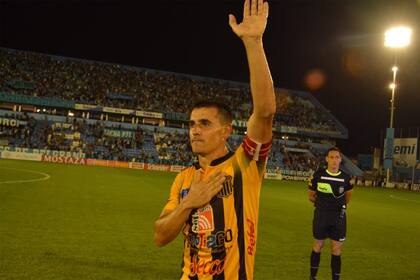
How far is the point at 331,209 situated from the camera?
7.91 metres

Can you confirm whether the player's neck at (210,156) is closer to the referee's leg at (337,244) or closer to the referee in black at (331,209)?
the referee in black at (331,209)

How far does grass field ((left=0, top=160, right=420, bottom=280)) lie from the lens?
742 cm

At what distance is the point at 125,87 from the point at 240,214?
5662cm

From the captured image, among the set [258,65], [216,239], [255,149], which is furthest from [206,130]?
[216,239]

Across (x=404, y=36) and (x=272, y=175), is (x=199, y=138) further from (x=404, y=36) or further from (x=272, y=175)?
(x=272, y=175)

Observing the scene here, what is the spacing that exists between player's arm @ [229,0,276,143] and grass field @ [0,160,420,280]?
5180 millimetres

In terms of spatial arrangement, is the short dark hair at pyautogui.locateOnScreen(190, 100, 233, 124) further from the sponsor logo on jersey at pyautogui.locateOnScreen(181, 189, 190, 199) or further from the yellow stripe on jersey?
the sponsor logo on jersey at pyautogui.locateOnScreen(181, 189, 190, 199)

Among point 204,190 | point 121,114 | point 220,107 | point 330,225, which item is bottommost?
point 330,225

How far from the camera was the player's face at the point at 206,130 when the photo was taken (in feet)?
9.55

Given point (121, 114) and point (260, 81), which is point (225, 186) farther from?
point (121, 114)

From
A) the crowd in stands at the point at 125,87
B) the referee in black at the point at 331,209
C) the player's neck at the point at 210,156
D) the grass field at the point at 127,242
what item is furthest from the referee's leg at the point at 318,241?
the crowd in stands at the point at 125,87

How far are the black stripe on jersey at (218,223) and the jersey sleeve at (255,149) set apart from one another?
14.2 inches

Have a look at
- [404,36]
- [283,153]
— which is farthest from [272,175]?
[404,36]

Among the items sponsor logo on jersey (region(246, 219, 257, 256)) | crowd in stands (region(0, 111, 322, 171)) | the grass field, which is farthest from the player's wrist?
crowd in stands (region(0, 111, 322, 171))
